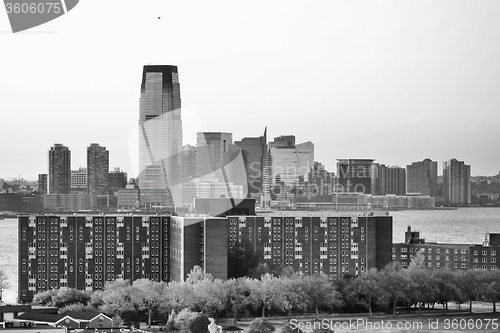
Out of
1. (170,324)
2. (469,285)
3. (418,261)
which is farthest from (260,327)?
(418,261)

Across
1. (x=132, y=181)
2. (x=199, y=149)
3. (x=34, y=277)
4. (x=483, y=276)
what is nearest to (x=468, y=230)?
(x=199, y=149)

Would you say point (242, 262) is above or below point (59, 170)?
below

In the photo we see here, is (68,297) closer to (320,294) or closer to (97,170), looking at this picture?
(320,294)

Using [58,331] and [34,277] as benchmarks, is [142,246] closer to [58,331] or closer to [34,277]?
[34,277]

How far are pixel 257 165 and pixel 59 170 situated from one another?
73.4 feet

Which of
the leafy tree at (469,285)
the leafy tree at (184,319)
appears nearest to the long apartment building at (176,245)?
the leafy tree at (469,285)

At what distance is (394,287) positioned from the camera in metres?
27.3

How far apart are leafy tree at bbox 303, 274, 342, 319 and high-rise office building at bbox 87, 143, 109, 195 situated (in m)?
54.0

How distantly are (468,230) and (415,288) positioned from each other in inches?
1981

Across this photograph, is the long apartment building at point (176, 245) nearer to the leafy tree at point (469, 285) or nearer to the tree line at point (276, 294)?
the tree line at point (276, 294)

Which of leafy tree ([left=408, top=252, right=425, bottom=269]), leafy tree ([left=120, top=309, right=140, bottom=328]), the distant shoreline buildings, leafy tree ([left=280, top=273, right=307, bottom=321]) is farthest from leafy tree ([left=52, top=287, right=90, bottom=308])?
the distant shoreline buildings

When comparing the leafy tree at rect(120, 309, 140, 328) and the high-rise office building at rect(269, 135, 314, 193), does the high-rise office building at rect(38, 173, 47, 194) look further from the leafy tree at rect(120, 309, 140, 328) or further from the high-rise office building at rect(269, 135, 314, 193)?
the leafy tree at rect(120, 309, 140, 328)

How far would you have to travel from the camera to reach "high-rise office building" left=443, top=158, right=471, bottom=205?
9712 cm

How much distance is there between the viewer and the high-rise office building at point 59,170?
78500 millimetres
